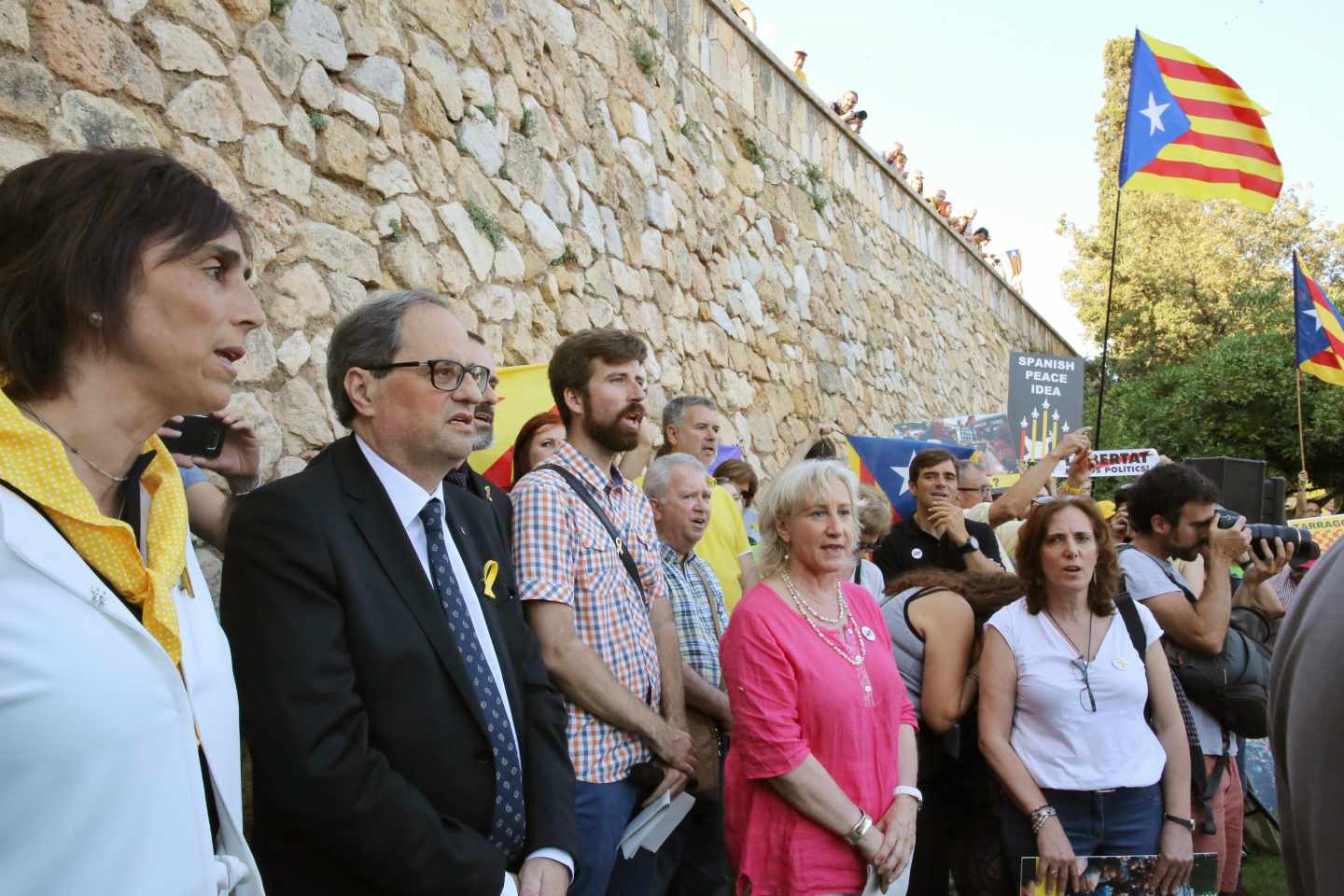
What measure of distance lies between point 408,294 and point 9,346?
3.22 ft

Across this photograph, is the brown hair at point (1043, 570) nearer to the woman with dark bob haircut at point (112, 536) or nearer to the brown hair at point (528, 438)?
the brown hair at point (528, 438)

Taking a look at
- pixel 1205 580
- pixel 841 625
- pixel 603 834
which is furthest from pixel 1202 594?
pixel 603 834

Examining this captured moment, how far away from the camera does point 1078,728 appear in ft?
10.9

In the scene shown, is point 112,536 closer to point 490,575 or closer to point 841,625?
point 490,575

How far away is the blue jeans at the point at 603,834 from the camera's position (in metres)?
2.65

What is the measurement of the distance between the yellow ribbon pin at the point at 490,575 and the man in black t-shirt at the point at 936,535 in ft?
8.65

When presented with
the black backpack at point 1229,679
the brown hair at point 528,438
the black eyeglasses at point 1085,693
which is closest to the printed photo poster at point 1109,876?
the black eyeglasses at point 1085,693

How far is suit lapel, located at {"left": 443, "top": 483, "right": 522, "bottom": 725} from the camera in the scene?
2182mm

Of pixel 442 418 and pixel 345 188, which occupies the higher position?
pixel 345 188

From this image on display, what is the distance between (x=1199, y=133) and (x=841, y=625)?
7.14 m

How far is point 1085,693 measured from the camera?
3.35 meters

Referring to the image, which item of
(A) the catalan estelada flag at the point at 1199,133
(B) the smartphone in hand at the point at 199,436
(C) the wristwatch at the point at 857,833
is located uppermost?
(A) the catalan estelada flag at the point at 1199,133

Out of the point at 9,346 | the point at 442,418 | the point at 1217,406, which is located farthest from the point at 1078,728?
the point at 1217,406

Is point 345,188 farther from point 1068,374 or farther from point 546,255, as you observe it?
point 1068,374
